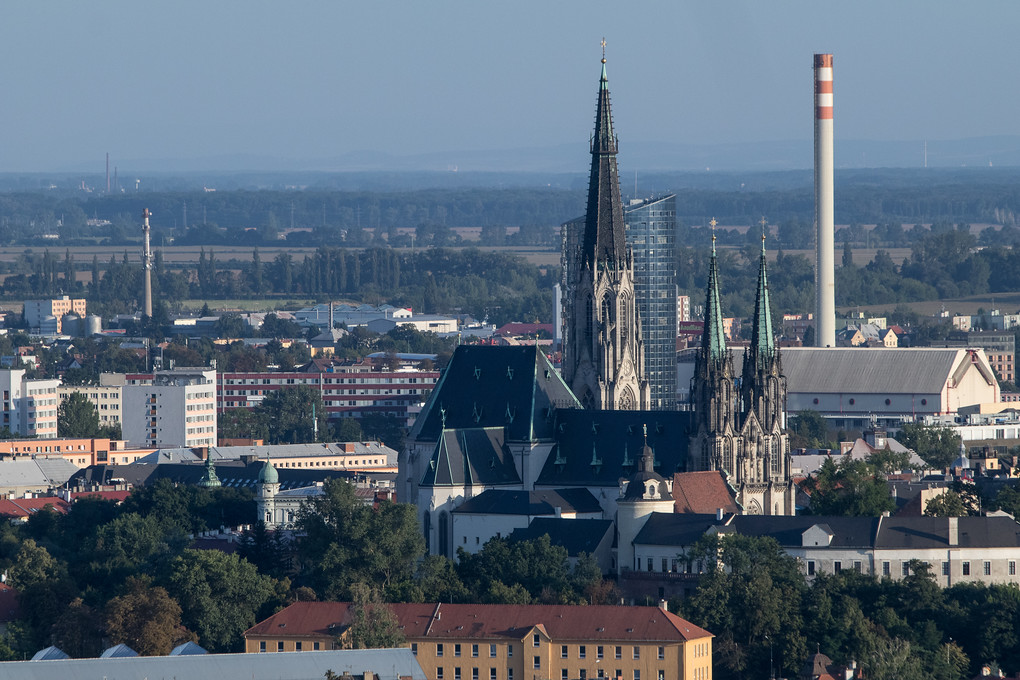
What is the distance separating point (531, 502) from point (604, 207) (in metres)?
13.3

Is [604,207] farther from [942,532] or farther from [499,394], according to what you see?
[942,532]

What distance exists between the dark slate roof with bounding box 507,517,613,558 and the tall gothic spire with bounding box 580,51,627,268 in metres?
12.6

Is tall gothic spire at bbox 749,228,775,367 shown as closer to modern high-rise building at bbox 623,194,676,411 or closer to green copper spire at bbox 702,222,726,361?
green copper spire at bbox 702,222,726,361

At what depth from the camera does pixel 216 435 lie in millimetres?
165000

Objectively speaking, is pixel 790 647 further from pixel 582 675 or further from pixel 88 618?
pixel 88 618

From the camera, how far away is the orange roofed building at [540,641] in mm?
74062

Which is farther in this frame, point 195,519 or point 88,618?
point 195,519

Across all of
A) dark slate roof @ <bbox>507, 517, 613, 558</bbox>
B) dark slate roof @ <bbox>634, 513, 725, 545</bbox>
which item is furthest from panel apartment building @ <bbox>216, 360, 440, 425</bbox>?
dark slate roof @ <bbox>634, 513, 725, 545</bbox>

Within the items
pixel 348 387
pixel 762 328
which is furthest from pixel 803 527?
pixel 348 387

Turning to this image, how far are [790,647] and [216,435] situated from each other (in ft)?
303

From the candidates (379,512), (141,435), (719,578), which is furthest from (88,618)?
(141,435)

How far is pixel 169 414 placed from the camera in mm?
163375

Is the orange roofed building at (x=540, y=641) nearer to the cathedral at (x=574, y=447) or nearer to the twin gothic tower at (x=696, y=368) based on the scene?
the cathedral at (x=574, y=447)

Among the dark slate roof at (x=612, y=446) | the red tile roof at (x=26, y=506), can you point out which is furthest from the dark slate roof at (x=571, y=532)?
the red tile roof at (x=26, y=506)
